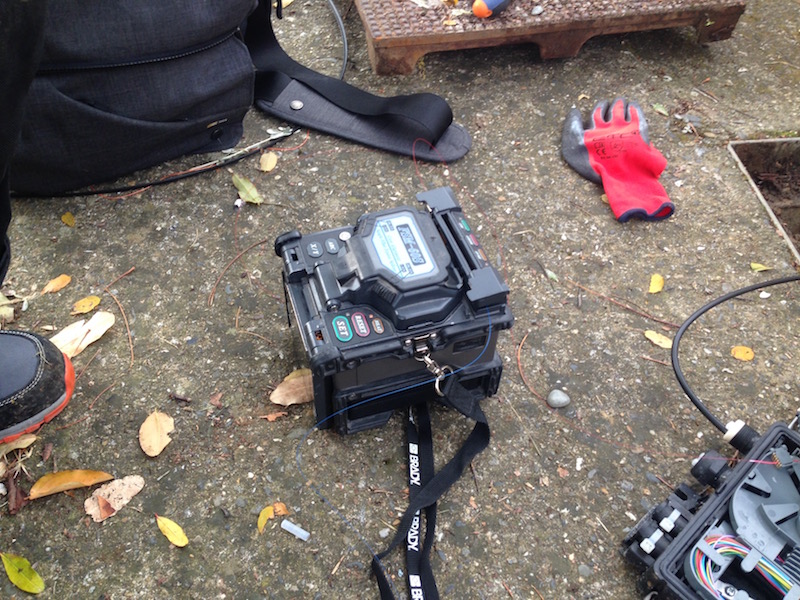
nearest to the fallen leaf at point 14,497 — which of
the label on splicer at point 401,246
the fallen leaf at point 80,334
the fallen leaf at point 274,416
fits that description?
the fallen leaf at point 80,334

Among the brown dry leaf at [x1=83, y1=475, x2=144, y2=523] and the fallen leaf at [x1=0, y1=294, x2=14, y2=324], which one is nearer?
the brown dry leaf at [x1=83, y1=475, x2=144, y2=523]

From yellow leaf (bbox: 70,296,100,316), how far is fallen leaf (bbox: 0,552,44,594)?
0.81 meters

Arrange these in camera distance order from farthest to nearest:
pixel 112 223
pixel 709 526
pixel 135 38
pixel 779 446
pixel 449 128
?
pixel 449 128 → pixel 112 223 → pixel 135 38 → pixel 779 446 → pixel 709 526

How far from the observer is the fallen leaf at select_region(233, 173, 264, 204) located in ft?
8.43

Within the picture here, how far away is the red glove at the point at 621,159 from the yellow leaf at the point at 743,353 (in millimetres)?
612

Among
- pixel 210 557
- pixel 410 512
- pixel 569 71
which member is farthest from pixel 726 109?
pixel 210 557

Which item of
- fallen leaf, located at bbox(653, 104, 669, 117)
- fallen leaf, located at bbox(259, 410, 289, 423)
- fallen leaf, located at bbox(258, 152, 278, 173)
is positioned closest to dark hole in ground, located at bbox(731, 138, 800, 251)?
fallen leaf, located at bbox(653, 104, 669, 117)

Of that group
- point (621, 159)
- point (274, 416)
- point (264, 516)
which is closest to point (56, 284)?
point (274, 416)

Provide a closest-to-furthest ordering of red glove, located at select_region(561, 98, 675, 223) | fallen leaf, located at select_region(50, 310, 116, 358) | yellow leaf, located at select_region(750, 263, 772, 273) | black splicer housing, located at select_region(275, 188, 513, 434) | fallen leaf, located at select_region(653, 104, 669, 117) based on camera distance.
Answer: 1. black splicer housing, located at select_region(275, 188, 513, 434)
2. fallen leaf, located at select_region(50, 310, 116, 358)
3. yellow leaf, located at select_region(750, 263, 772, 273)
4. red glove, located at select_region(561, 98, 675, 223)
5. fallen leaf, located at select_region(653, 104, 669, 117)

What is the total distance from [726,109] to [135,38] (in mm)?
2505

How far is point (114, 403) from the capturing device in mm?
2029

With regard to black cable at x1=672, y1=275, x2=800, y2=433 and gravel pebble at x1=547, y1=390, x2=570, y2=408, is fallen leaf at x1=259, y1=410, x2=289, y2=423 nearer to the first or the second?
gravel pebble at x1=547, y1=390, x2=570, y2=408

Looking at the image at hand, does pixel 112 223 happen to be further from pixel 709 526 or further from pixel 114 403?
pixel 709 526

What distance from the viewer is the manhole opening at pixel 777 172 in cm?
283
